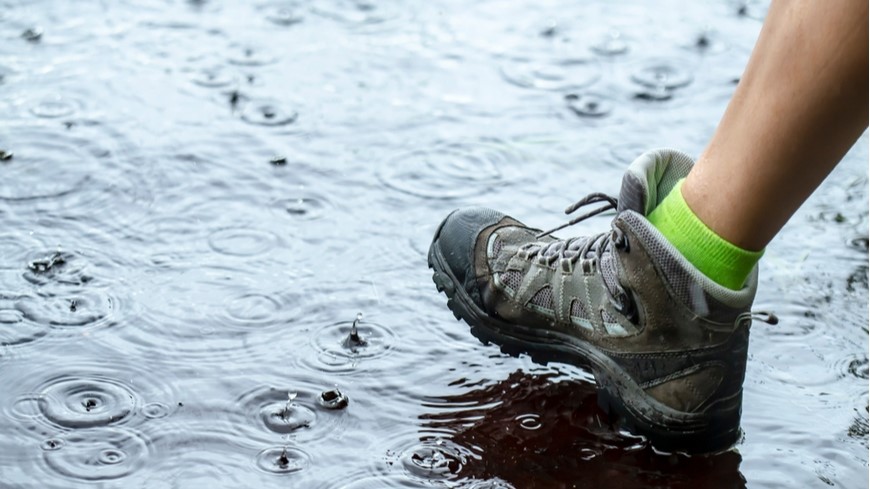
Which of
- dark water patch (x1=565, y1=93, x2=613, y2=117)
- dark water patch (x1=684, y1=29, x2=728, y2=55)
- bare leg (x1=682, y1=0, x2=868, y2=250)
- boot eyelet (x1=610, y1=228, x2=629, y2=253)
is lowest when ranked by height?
dark water patch (x1=565, y1=93, x2=613, y2=117)

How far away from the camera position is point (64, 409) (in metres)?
2.30

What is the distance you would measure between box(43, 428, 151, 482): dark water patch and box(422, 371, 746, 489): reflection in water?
0.59m

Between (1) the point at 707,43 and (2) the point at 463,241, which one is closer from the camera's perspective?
(2) the point at 463,241

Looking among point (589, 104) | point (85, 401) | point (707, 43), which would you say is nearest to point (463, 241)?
point (85, 401)

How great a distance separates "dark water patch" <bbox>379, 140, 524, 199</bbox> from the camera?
3336mm

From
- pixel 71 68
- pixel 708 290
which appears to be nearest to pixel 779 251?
pixel 708 290

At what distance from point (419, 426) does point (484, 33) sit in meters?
2.34

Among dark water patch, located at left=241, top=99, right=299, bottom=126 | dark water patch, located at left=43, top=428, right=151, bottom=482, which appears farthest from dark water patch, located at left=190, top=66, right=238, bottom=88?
dark water patch, located at left=43, top=428, right=151, bottom=482

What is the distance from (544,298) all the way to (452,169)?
1.02 m

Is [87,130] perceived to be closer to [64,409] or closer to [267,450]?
[64,409]

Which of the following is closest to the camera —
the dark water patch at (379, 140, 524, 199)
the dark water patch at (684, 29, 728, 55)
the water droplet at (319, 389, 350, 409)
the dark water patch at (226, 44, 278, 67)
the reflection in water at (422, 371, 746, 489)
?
the reflection in water at (422, 371, 746, 489)

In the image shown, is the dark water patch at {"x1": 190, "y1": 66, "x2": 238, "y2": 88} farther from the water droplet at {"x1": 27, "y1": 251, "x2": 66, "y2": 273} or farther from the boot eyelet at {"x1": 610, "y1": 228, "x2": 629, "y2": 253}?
the boot eyelet at {"x1": 610, "y1": 228, "x2": 629, "y2": 253}

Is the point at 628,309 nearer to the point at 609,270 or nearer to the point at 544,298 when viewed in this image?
the point at 609,270

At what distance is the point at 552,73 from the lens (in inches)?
161
